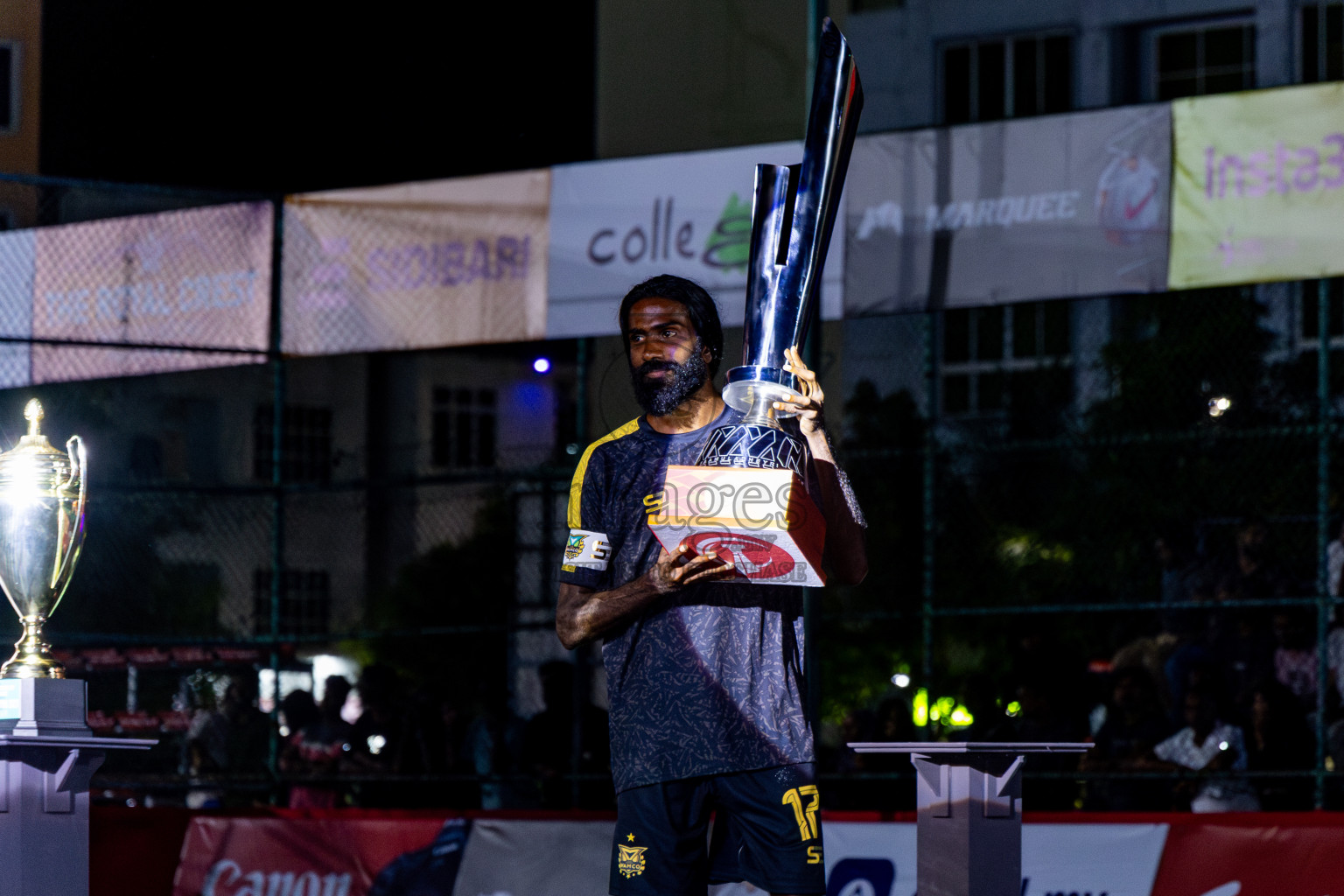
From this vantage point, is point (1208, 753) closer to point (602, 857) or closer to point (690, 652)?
point (602, 857)

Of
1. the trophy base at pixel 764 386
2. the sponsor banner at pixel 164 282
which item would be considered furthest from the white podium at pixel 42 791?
the sponsor banner at pixel 164 282

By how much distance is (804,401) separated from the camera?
3609 mm

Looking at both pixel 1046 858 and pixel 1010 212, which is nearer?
pixel 1046 858

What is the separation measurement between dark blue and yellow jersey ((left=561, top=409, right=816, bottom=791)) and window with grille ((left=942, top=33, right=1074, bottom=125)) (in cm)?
2123

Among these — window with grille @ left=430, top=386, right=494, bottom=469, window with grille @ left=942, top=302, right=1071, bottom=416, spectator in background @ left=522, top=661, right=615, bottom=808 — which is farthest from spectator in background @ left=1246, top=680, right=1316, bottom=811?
window with grille @ left=430, top=386, right=494, bottom=469

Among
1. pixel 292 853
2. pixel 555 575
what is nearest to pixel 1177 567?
pixel 555 575

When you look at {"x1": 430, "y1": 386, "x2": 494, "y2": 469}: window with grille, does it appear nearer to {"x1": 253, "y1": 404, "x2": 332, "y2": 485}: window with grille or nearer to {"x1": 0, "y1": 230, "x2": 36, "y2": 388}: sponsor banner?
{"x1": 253, "y1": 404, "x2": 332, "y2": 485}: window with grille

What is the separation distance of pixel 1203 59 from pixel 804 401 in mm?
21525

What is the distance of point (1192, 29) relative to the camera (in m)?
24.0

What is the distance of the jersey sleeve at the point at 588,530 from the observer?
3.83 metres

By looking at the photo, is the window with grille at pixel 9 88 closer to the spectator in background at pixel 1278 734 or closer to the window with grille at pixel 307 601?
the window with grille at pixel 307 601

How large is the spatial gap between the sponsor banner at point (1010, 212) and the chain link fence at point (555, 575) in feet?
1.80

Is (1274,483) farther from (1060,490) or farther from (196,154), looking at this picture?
(196,154)

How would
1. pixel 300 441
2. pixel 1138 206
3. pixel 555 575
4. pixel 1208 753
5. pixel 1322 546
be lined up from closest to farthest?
pixel 1322 546
pixel 1208 753
pixel 1138 206
pixel 555 575
pixel 300 441
